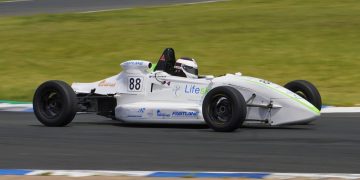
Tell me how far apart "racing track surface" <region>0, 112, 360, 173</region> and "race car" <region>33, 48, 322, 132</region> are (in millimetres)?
190

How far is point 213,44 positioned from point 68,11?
8.88m

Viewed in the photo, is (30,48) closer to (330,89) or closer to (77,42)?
(77,42)

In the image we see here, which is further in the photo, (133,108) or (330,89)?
(330,89)

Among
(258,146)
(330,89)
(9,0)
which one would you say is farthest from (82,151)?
(9,0)

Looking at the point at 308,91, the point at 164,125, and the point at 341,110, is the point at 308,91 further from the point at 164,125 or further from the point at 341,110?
the point at 341,110

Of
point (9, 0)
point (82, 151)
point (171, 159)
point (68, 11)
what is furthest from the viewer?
point (9, 0)

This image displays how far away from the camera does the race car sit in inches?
480

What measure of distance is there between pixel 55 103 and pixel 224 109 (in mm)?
2700

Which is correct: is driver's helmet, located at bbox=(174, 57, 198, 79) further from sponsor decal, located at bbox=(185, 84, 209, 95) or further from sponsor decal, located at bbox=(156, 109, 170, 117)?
sponsor decal, located at bbox=(156, 109, 170, 117)

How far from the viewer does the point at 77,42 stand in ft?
83.2

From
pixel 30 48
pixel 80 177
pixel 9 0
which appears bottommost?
pixel 80 177

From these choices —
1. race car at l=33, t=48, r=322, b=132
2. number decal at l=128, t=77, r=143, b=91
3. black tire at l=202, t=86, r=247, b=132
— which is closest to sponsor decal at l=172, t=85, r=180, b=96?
race car at l=33, t=48, r=322, b=132

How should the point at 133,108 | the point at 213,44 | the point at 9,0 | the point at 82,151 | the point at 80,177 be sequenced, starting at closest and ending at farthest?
1. the point at 80,177
2. the point at 82,151
3. the point at 133,108
4. the point at 213,44
5. the point at 9,0

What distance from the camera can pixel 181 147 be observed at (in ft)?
35.4
